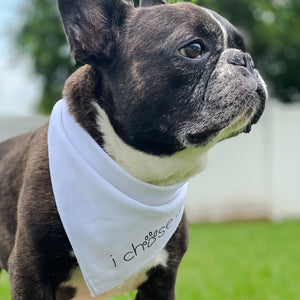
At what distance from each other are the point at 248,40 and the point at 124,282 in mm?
13965

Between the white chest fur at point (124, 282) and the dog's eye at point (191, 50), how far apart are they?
973mm

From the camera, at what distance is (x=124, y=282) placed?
2602 millimetres

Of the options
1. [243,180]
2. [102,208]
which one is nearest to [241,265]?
[102,208]

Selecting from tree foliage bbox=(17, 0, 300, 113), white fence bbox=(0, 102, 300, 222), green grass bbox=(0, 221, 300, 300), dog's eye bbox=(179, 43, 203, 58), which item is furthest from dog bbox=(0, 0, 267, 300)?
tree foliage bbox=(17, 0, 300, 113)

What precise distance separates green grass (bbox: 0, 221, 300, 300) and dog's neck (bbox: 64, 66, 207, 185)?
114 centimetres

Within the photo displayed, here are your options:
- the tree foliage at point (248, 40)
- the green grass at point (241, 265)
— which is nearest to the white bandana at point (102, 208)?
the green grass at point (241, 265)

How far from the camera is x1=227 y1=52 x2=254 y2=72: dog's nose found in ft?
7.22

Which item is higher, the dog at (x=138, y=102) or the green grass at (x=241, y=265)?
the dog at (x=138, y=102)

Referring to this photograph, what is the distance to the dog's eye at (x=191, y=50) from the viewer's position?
2.18 metres

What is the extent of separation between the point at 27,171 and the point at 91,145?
322 mm

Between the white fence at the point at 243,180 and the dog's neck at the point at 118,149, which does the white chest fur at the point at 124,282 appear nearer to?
the dog's neck at the point at 118,149

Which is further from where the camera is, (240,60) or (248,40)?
(248,40)

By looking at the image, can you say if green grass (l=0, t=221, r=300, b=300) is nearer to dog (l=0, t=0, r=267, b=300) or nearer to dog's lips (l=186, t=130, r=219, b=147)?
dog (l=0, t=0, r=267, b=300)

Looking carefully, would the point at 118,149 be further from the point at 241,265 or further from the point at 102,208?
the point at 241,265
